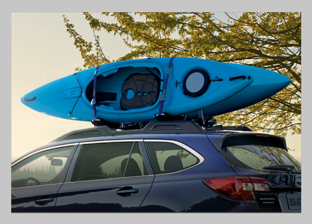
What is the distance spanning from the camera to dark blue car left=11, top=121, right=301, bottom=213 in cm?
295

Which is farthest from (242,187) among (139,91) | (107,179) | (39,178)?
(139,91)

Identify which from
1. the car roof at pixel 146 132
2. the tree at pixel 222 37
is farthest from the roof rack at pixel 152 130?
the tree at pixel 222 37

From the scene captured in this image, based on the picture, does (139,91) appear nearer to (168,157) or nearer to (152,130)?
(152,130)

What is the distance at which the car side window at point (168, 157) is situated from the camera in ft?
10.6

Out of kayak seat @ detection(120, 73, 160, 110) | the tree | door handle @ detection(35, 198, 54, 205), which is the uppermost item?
the tree

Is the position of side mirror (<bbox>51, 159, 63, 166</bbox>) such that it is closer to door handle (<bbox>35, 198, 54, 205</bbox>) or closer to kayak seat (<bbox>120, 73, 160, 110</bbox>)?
door handle (<bbox>35, 198, 54, 205</bbox>)

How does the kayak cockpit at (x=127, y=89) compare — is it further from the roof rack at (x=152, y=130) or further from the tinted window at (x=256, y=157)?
the tinted window at (x=256, y=157)

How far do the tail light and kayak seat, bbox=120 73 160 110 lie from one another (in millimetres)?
3415

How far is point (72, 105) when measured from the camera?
6.94 metres

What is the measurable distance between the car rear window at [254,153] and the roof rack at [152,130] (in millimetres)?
397

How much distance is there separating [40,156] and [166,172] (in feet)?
5.93

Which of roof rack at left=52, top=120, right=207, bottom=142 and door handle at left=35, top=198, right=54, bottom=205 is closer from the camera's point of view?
roof rack at left=52, top=120, right=207, bottom=142

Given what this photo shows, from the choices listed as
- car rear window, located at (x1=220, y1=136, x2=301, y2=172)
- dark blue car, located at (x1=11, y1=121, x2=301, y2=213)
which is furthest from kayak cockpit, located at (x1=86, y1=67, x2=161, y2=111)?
car rear window, located at (x1=220, y1=136, x2=301, y2=172)

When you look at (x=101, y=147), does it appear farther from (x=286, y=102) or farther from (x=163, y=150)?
(x=286, y=102)
